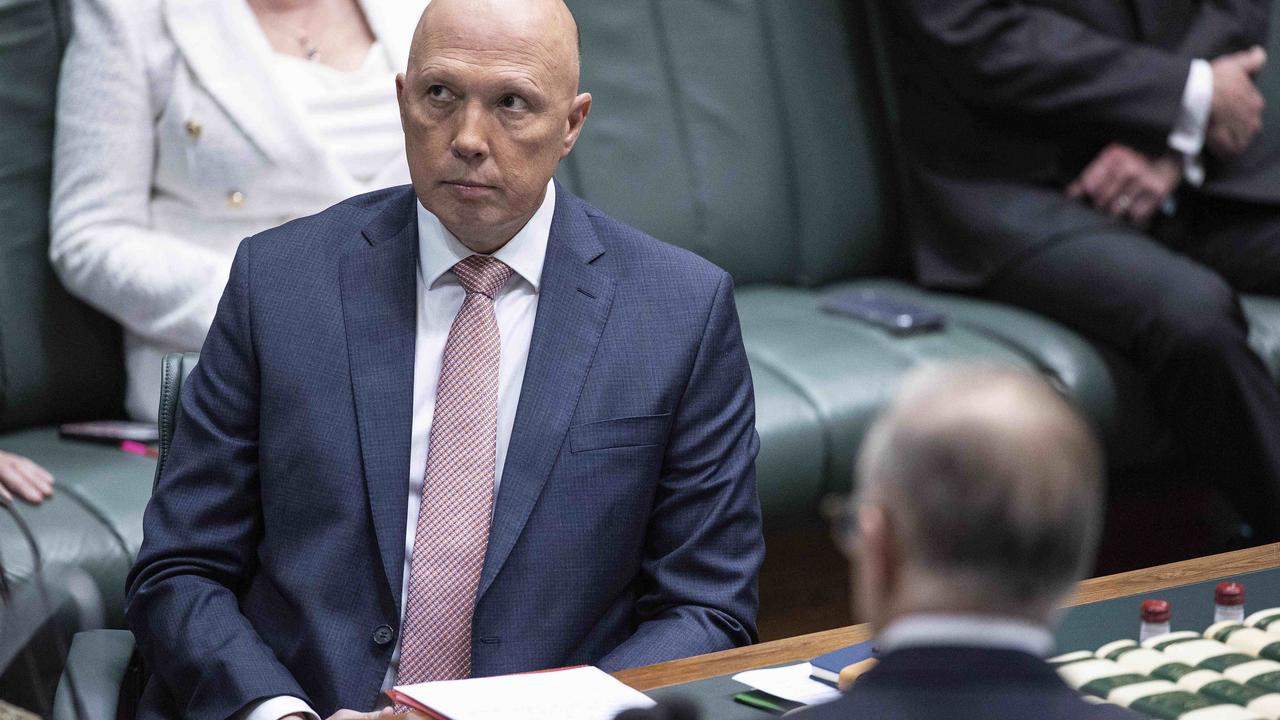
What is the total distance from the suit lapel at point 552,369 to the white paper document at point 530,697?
1.06ft

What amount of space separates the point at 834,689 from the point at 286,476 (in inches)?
25.4

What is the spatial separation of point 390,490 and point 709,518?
34cm

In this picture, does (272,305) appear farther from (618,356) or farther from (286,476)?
(618,356)

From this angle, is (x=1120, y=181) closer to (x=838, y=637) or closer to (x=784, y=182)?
(x=784, y=182)

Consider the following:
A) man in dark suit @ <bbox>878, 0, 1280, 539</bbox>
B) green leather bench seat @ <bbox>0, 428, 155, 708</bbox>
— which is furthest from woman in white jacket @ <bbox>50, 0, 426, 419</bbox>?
man in dark suit @ <bbox>878, 0, 1280, 539</bbox>

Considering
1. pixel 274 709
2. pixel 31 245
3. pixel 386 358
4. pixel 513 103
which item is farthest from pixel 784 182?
pixel 274 709

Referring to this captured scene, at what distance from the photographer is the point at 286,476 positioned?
1.74 metres

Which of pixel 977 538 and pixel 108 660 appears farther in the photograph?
pixel 108 660

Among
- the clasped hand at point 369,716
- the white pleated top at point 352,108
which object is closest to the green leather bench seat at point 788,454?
the white pleated top at point 352,108

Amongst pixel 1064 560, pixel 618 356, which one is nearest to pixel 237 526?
pixel 618 356

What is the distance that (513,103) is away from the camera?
182cm

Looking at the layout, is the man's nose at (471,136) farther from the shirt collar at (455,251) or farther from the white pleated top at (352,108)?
the white pleated top at (352,108)

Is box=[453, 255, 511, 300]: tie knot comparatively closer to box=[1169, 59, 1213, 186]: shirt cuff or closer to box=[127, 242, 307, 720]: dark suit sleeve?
box=[127, 242, 307, 720]: dark suit sleeve

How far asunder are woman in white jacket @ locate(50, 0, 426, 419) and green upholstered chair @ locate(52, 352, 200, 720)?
0.79 m
